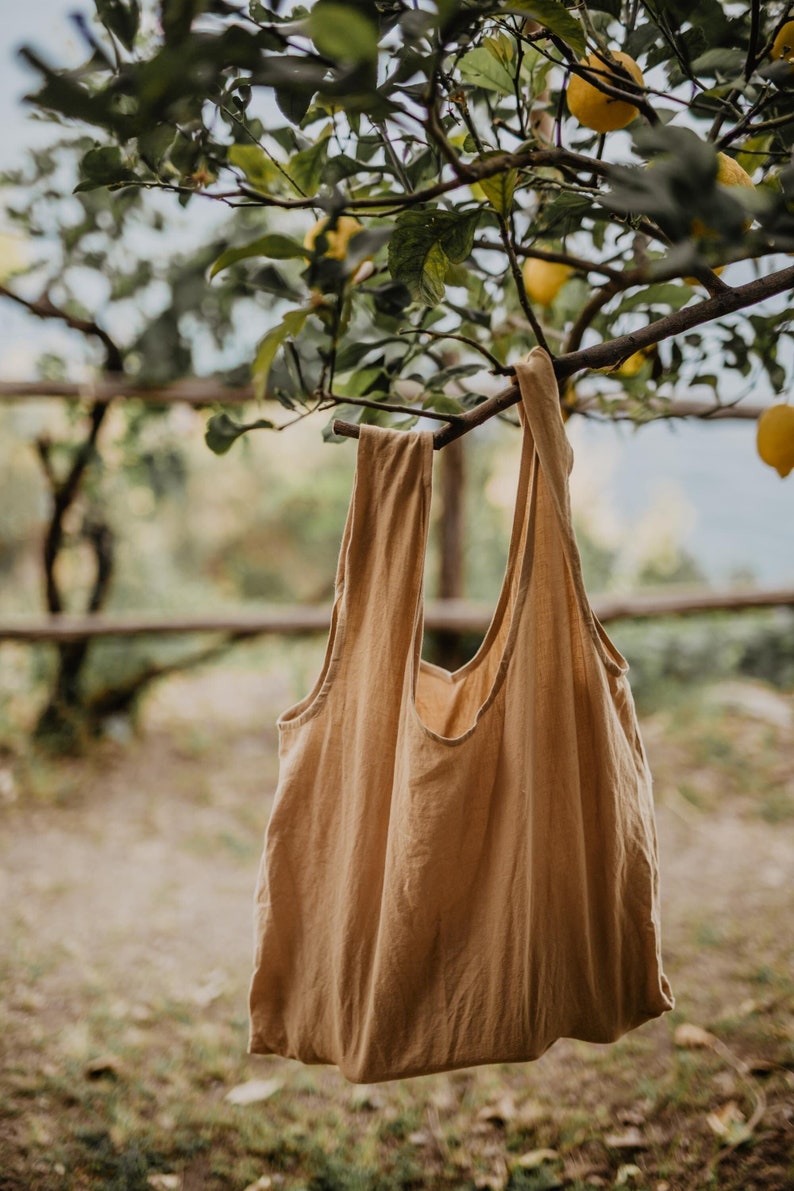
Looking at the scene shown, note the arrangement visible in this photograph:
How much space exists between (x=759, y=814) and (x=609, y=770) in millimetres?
1736

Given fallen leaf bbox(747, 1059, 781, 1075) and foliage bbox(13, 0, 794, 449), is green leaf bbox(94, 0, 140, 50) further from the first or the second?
fallen leaf bbox(747, 1059, 781, 1075)

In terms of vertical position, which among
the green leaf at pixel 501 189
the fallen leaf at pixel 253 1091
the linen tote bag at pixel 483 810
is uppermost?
the green leaf at pixel 501 189


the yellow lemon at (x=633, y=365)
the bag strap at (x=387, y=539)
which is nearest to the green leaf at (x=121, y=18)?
the bag strap at (x=387, y=539)

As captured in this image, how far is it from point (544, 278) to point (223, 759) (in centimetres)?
198

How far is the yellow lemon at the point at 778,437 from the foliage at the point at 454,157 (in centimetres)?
12

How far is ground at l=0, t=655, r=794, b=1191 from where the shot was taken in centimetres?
92

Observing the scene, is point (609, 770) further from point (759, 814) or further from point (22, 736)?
point (22, 736)

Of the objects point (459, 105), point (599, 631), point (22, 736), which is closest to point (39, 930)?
point (22, 736)

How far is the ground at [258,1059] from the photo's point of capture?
3.03 feet

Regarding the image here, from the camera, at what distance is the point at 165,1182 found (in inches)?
35.4

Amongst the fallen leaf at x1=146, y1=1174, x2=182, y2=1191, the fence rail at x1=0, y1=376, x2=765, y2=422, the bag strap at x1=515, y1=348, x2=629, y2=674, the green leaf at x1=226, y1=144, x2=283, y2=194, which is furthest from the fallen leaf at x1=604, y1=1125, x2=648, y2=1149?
the fence rail at x1=0, y1=376, x2=765, y2=422

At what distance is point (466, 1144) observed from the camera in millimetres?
983

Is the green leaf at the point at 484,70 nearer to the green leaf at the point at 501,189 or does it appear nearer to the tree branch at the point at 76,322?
the green leaf at the point at 501,189

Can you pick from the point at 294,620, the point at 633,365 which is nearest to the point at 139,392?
the point at 294,620
